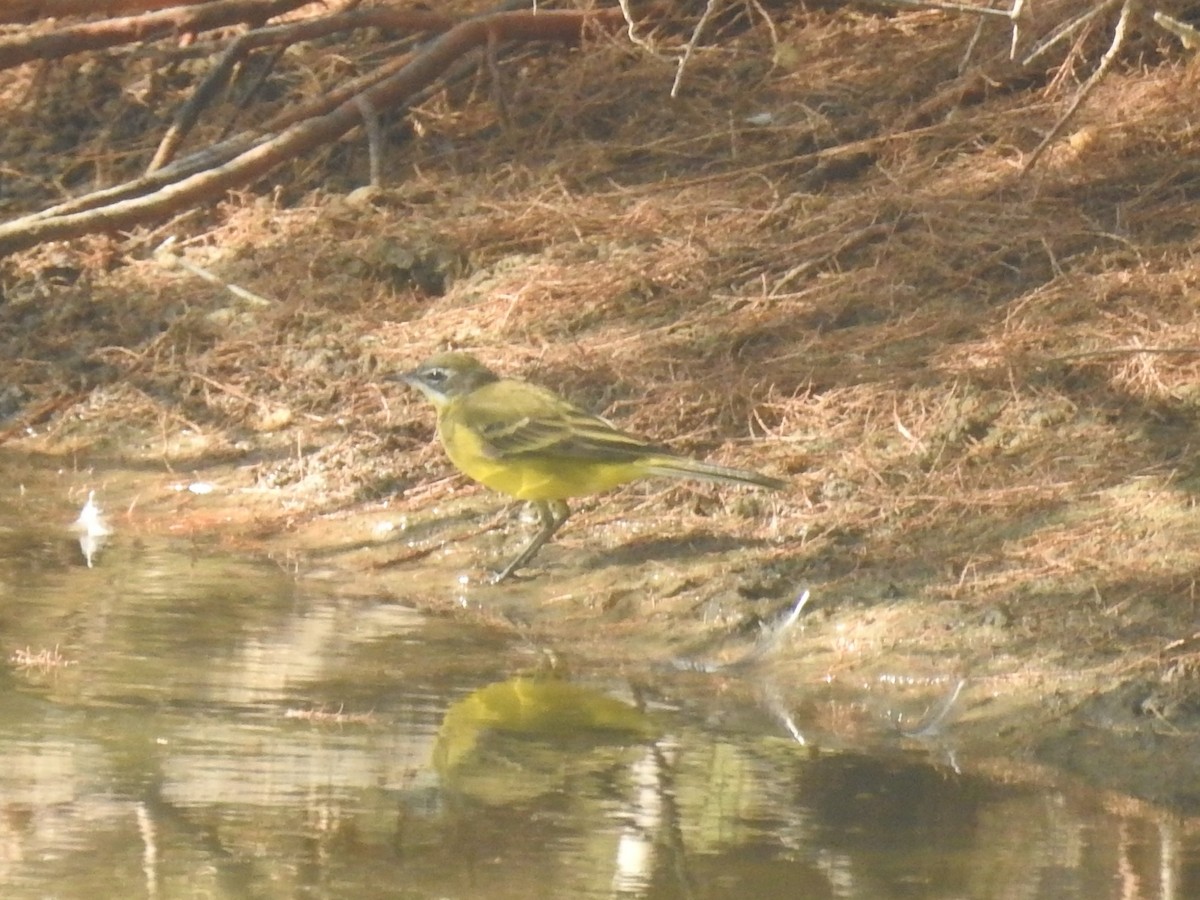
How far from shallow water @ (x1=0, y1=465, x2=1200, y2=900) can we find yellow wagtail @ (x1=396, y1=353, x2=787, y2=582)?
87 centimetres

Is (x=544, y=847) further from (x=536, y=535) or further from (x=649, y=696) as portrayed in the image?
(x=536, y=535)

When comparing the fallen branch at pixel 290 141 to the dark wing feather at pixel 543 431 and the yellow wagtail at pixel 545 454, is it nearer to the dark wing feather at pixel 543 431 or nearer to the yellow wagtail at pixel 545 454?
the yellow wagtail at pixel 545 454

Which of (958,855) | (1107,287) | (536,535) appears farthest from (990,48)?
(958,855)

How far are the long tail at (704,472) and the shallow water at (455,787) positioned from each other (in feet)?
3.11

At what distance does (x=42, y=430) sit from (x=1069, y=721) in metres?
5.45

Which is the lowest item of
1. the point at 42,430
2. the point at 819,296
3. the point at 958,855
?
the point at 42,430

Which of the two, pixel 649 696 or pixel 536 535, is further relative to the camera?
pixel 536 535

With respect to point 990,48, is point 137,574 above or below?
below

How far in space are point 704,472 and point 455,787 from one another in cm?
255

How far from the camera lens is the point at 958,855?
4543 millimetres

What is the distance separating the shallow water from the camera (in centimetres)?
426

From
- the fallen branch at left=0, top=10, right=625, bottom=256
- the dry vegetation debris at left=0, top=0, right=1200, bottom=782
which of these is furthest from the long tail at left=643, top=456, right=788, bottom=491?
the fallen branch at left=0, top=10, right=625, bottom=256

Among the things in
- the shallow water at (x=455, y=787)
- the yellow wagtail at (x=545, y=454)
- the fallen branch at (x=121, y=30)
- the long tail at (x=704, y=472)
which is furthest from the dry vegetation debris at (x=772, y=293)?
the shallow water at (x=455, y=787)

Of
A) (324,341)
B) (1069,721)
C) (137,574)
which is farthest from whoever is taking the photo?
(324,341)
